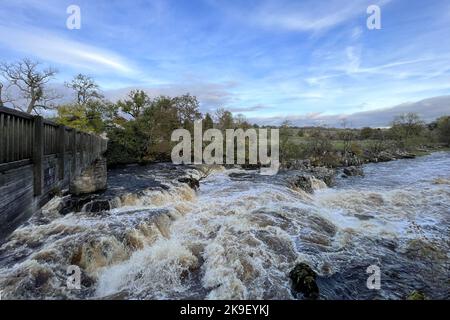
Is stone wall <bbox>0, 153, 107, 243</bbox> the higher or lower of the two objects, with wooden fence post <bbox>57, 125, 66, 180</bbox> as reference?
lower

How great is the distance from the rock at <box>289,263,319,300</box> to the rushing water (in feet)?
0.72

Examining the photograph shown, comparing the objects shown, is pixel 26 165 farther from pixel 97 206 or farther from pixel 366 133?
pixel 366 133

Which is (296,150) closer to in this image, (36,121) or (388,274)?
(388,274)

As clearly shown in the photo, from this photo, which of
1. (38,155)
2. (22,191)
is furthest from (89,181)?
(22,191)

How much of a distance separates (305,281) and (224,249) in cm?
275

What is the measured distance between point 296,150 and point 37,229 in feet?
92.5

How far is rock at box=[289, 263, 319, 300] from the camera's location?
6.95 m

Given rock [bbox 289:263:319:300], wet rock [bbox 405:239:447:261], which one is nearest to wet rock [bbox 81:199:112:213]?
rock [bbox 289:263:319:300]

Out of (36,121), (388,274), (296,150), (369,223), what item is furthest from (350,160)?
(36,121)

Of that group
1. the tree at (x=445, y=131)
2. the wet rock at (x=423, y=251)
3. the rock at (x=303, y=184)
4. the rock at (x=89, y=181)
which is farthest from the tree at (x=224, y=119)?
the tree at (x=445, y=131)

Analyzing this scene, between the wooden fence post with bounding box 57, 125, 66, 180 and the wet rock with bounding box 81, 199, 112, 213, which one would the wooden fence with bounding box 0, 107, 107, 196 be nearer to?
the wooden fence post with bounding box 57, 125, 66, 180

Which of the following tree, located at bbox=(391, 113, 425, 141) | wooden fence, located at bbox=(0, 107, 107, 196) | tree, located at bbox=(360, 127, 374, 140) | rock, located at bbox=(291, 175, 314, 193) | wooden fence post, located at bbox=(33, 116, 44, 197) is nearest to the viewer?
wooden fence, located at bbox=(0, 107, 107, 196)

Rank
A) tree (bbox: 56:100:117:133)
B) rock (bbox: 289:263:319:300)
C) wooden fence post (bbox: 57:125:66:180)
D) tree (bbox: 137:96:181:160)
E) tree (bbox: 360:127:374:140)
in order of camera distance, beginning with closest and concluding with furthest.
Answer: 1. rock (bbox: 289:263:319:300)
2. wooden fence post (bbox: 57:125:66:180)
3. tree (bbox: 56:100:117:133)
4. tree (bbox: 137:96:181:160)
5. tree (bbox: 360:127:374:140)

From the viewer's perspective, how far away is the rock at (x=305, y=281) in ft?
22.8
